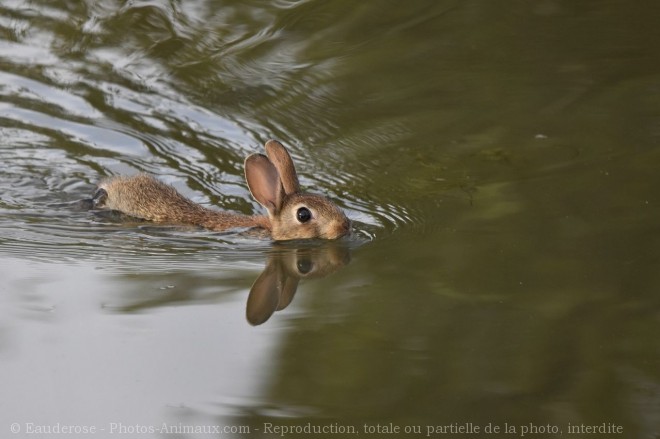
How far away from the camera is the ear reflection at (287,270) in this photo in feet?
15.6

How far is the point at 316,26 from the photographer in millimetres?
8859

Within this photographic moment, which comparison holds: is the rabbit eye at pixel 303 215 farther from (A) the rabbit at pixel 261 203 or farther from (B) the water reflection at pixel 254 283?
(B) the water reflection at pixel 254 283

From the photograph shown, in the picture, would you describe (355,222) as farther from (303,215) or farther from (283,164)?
(283,164)

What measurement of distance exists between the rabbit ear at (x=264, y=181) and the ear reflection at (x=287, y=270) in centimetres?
39

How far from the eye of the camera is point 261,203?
271 inches

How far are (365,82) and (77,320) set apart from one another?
4154 millimetres

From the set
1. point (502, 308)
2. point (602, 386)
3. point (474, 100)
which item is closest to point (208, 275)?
point (502, 308)

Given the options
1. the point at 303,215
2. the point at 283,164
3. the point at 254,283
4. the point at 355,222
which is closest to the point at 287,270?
the point at 254,283

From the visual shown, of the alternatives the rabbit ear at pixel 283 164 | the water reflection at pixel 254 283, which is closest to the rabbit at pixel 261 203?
the rabbit ear at pixel 283 164

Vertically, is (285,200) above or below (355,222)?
above

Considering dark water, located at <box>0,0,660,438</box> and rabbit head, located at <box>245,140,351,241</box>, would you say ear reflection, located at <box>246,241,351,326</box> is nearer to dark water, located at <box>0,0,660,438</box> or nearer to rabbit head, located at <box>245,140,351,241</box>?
dark water, located at <box>0,0,660,438</box>

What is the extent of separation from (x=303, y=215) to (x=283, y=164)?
375mm

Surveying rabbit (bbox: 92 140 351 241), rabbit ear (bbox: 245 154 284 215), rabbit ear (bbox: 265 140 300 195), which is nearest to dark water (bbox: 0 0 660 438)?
rabbit (bbox: 92 140 351 241)

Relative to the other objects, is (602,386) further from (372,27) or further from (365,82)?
(372,27)
